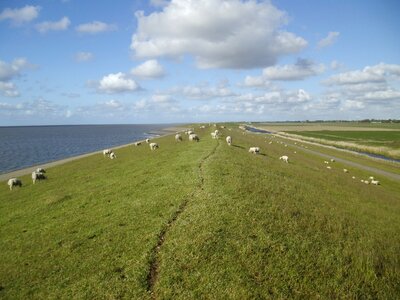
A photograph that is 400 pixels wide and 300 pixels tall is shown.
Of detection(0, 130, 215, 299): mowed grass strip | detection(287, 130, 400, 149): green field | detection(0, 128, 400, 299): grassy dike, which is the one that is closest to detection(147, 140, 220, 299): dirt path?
detection(0, 128, 400, 299): grassy dike

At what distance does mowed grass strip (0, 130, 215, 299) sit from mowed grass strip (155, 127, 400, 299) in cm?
185

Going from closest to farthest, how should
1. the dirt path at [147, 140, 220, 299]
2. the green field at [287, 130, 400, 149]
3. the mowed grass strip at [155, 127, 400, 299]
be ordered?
the dirt path at [147, 140, 220, 299] → the mowed grass strip at [155, 127, 400, 299] → the green field at [287, 130, 400, 149]

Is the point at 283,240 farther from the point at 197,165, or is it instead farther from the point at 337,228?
the point at 197,165

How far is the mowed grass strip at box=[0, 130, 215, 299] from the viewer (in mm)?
14906

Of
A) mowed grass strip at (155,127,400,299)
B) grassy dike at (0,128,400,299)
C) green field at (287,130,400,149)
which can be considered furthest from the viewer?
green field at (287,130,400,149)

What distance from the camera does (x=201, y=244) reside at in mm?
17359

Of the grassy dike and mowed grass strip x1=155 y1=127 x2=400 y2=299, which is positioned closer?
mowed grass strip x1=155 y1=127 x2=400 y2=299

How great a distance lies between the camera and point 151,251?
17.0 meters

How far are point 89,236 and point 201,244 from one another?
26.2 feet

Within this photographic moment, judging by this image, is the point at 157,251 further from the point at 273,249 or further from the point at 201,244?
the point at 273,249

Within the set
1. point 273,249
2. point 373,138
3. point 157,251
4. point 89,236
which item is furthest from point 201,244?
point 373,138


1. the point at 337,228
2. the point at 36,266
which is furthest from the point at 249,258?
the point at 36,266

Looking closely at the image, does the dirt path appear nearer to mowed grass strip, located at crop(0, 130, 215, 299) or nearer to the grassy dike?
the grassy dike

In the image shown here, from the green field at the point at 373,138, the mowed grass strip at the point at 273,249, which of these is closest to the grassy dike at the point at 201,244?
the mowed grass strip at the point at 273,249
